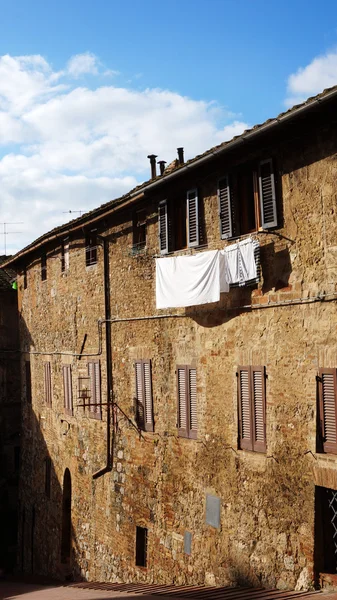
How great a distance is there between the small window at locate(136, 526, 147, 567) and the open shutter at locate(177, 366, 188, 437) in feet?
9.44

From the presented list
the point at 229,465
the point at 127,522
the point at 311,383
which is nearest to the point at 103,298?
the point at 127,522

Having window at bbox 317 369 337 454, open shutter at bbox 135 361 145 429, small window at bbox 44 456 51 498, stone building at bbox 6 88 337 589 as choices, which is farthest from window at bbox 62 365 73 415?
window at bbox 317 369 337 454

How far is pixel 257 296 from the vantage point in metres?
11.8

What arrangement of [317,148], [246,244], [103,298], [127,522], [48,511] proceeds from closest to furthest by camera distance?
[317,148]
[246,244]
[127,522]
[103,298]
[48,511]

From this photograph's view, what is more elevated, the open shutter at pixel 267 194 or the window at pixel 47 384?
the open shutter at pixel 267 194

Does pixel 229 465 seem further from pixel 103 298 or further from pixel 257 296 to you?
pixel 103 298

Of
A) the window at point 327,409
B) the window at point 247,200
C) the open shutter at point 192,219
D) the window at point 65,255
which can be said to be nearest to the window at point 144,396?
the open shutter at point 192,219

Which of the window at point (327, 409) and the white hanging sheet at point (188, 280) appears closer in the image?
the window at point (327, 409)

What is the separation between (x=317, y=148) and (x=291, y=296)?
2247mm

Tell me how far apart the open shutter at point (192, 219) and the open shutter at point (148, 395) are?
3.10 metres

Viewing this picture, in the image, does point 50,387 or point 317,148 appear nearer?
point 317,148

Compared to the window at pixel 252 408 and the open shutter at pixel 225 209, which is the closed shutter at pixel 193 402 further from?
the open shutter at pixel 225 209

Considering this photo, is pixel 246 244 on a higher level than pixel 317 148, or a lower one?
lower

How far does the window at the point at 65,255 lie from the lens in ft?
66.5
